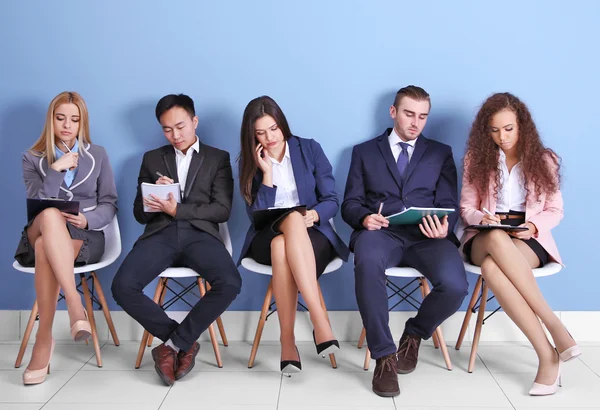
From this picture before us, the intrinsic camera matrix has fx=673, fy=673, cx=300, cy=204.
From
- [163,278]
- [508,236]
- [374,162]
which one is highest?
[374,162]

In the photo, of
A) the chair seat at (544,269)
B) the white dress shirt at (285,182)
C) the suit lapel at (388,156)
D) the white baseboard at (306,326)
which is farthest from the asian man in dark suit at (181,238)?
the chair seat at (544,269)

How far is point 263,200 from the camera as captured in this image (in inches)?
125

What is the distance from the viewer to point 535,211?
3045 mm

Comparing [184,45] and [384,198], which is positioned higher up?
[184,45]

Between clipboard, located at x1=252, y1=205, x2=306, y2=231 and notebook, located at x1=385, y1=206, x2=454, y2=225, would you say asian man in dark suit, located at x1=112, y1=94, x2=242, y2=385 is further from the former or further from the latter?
notebook, located at x1=385, y1=206, x2=454, y2=225

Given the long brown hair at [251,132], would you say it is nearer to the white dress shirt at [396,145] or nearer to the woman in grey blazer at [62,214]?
the white dress shirt at [396,145]

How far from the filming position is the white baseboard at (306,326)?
3.43m

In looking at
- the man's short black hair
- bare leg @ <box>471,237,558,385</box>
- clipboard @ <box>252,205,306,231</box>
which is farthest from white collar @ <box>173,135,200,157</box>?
bare leg @ <box>471,237,558,385</box>

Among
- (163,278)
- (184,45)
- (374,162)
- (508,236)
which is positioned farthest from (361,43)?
(163,278)

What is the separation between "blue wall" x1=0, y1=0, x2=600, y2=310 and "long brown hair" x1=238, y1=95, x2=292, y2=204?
25 centimetres

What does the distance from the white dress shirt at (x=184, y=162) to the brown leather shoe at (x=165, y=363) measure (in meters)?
0.79

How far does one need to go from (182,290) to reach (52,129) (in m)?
1.03

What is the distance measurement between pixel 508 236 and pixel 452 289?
0.34 meters

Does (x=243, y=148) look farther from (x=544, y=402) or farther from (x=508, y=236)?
(x=544, y=402)
